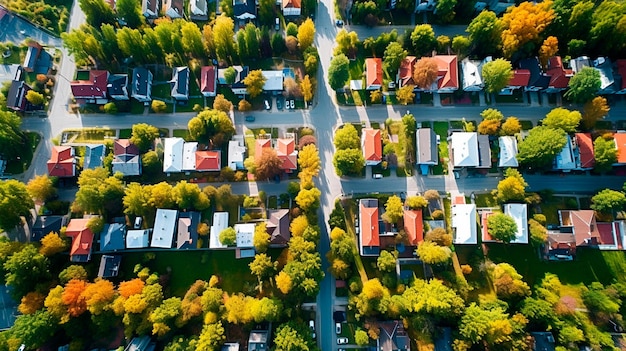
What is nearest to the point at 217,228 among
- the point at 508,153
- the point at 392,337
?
the point at 392,337

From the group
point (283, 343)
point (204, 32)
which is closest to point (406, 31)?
point (204, 32)

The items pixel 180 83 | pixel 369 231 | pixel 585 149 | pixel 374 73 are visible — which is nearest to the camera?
pixel 369 231

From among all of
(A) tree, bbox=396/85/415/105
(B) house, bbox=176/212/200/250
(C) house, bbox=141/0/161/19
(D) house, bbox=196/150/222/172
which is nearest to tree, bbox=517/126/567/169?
(A) tree, bbox=396/85/415/105

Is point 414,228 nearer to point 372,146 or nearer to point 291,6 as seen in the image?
point 372,146

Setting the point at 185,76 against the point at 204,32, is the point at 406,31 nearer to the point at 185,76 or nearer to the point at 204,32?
the point at 204,32

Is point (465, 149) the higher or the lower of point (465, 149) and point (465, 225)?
the higher
